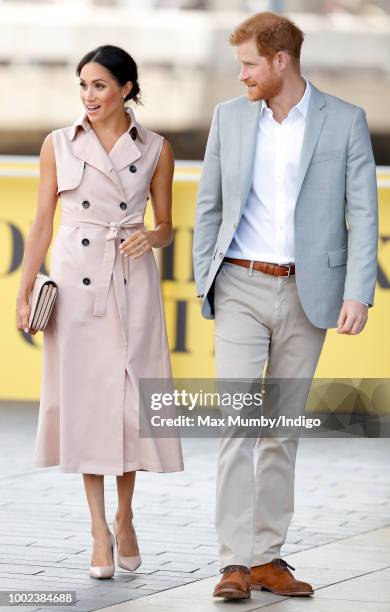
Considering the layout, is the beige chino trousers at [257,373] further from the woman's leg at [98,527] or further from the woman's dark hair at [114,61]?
the woman's dark hair at [114,61]

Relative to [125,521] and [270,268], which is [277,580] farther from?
[270,268]

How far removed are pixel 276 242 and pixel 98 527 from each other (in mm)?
1314

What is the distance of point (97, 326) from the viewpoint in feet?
19.5

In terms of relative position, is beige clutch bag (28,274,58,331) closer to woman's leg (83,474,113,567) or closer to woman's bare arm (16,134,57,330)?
woman's bare arm (16,134,57,330)

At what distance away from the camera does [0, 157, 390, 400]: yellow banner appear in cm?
1023

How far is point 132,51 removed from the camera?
36.0 ft

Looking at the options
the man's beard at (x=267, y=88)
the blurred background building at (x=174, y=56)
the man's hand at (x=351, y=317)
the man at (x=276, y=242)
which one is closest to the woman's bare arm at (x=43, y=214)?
the man at (x=276, y=242)

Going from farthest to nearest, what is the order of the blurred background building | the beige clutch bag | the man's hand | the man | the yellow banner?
the blurred background building → the yellow banner → the beige clutch bag → the man → the man's hand

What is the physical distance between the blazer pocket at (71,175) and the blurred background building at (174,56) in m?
4.94

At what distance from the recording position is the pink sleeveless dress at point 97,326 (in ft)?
19.4

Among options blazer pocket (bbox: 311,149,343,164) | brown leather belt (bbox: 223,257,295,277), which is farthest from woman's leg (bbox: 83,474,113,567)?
blazer pocket (bbox: 311,149,343,164)

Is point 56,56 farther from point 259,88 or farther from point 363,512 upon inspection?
point 259,88

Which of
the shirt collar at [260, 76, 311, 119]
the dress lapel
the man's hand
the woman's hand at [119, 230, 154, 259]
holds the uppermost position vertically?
the shirt collar at [260, 76, 311, 119]

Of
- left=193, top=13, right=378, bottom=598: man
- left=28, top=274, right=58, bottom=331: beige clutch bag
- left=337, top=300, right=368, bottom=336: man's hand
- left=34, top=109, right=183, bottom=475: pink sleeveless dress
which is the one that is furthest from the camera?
left=34, top=109, right=183, bottom=475: pink sleeveless dress
